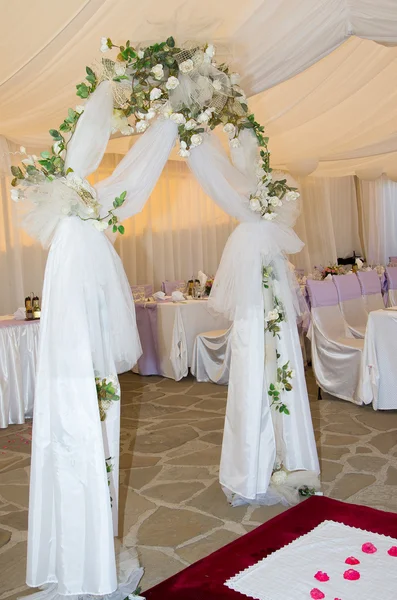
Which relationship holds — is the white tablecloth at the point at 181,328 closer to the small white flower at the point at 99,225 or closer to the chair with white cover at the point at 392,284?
the chair with white cover at the point at 392,284

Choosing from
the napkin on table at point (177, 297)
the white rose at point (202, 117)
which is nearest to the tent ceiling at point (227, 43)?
the white rose at point (202, 117)

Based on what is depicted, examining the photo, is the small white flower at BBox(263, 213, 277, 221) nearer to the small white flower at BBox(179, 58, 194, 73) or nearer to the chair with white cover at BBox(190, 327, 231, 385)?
the small white flower at BBox(179, 58, 194, 73)

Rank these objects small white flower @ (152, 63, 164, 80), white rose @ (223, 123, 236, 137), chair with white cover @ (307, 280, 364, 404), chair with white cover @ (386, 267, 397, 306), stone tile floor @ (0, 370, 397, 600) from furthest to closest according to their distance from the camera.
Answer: chair with white cover @ (386, 267, 397, 306), chair with white cover @ (307, 280, 364, 404), white rose @ (223, 123, 236, 137), stone tile floor @ (0, 370, 397, 600), small white flower @ (152, 63, 164, 80)

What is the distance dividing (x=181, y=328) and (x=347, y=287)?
5.93ft

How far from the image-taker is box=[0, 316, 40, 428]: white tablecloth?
5.16m

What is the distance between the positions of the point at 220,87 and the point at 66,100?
240cm

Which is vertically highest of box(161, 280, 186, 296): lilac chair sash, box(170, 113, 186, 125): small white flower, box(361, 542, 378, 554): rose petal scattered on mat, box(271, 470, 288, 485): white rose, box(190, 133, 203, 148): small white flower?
box(170, 113, 186, 125): small white flower

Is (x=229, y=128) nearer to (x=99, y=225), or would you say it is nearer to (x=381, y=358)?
(x=99, y=225)

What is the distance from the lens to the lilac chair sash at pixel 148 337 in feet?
22.6

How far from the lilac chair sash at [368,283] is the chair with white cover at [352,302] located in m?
0.17

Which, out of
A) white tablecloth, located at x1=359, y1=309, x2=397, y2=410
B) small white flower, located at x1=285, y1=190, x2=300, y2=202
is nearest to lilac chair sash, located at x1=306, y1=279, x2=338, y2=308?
white tablecloth, located at x1=359, y1=309, x2=397, y2=410

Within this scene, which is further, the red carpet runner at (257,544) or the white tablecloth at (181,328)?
the white tablecloth at (181,328)

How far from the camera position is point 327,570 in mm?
2568

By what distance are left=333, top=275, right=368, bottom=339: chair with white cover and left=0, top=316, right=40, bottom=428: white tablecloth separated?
2.91m
